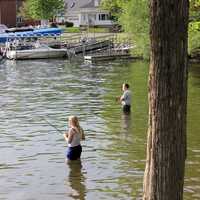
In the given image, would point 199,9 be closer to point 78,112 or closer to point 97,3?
point 78,112

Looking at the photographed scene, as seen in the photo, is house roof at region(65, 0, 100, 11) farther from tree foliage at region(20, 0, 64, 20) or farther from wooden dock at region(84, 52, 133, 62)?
wooden dock at region(84, 52, 133, 62)

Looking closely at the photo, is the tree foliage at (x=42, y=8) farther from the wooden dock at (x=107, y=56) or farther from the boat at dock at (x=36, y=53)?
the wooden dock at (x=107, y=56)

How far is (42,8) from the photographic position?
94062mm

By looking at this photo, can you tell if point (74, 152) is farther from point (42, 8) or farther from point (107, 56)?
point (42, 8)

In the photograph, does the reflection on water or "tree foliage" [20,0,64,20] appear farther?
"tree foliage" [20,0,64,20]

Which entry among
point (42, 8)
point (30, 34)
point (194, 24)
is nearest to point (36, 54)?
point (30, 34)

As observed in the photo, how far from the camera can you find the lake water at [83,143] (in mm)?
13812

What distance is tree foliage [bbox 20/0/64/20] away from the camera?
93375 mm

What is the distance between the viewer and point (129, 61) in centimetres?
5600

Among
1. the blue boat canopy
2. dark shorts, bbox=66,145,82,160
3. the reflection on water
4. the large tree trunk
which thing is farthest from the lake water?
the blue boat canopy

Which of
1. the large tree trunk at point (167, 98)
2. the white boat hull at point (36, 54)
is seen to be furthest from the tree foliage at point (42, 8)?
the large tree trunk at point (167, 98)

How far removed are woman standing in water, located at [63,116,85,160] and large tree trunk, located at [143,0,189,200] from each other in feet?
28.0

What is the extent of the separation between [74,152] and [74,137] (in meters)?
0.63

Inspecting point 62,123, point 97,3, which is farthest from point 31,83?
point 97,3
